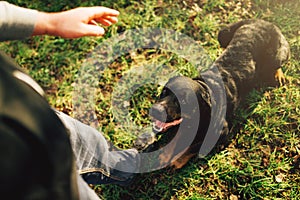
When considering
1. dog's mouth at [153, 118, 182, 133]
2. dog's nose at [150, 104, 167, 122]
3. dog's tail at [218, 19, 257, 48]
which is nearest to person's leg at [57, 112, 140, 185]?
dog's mouth at [153, 118, 182, 133]

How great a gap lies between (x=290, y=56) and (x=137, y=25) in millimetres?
1646

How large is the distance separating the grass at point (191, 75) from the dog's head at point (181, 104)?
2.21ft

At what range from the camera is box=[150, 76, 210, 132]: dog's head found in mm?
2832

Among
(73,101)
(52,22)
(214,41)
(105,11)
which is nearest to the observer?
(52,22)

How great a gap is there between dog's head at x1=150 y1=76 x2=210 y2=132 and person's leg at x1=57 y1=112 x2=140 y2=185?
1.44 ft

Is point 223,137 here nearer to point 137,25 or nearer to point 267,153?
point 267,153

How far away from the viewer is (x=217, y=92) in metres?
3.18

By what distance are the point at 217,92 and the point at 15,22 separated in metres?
1.79

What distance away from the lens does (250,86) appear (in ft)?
11.8

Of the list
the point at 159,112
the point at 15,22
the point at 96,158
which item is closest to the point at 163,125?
the point at 159,112

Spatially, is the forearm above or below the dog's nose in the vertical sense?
above

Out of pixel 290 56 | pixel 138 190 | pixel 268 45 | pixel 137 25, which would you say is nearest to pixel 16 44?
pixel 137 25

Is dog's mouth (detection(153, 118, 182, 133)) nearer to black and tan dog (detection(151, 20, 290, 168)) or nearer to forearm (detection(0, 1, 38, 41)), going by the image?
black and tan dog (detection(151, 20, 290, 168))

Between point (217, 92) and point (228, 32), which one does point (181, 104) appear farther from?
point (228, 32)
